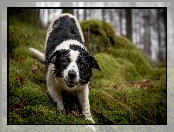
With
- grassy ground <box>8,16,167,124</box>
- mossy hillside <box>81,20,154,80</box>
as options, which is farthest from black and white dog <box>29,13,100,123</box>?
mossy hillside <box>81,20,154,80</box>

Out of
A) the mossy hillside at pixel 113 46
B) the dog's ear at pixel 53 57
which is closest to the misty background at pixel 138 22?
the mossy hillside at pixel 113 46

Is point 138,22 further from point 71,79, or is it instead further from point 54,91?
point 71,79

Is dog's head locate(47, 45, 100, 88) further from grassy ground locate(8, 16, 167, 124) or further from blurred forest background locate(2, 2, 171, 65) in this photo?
blurred forest background locate(2, 2, 171, 65)

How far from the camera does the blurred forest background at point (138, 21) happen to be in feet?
16.5

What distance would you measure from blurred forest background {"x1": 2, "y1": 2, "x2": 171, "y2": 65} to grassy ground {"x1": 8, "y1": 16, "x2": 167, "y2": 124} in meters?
0.42

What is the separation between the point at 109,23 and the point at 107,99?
281 cm

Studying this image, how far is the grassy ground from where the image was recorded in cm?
411

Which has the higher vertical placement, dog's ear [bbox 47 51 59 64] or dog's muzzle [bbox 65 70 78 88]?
dog's ear [bbox 47 51 59 64]

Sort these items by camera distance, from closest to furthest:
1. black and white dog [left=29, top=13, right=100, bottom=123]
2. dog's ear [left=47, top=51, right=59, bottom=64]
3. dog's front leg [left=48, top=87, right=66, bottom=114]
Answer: black and white dog [left=29, top=13, right=100, bottom=123] → dog's ear [left=47, top=51, right=59, bottom=64] → dog's front leg [left=48, top=87, right=66, bottom=114]

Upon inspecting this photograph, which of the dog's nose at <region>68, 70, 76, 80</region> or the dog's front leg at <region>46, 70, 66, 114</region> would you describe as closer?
the dog's nose at <region>68, 70, 76, 80</region>

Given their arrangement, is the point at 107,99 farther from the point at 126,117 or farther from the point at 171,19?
the point at 171,19

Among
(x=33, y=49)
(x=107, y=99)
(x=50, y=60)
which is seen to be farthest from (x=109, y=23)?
(x=50, y=60)

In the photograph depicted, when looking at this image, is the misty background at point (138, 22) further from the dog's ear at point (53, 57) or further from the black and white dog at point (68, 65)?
the dog's ear at point (53, 57)

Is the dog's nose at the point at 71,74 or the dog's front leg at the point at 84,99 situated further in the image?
the dog's front leg at the point at 84,99
